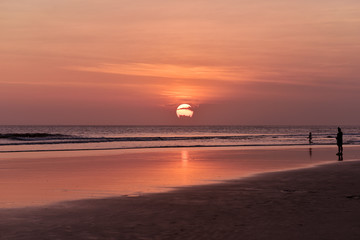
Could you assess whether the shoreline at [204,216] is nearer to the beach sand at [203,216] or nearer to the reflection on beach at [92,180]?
the beach sand at [203,216]

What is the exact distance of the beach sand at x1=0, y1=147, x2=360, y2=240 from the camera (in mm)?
9508

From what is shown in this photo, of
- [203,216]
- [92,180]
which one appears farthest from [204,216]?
[92,180]

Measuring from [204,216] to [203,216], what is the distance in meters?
0.03

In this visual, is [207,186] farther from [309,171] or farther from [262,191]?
[309,171]

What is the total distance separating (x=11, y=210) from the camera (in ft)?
39.8

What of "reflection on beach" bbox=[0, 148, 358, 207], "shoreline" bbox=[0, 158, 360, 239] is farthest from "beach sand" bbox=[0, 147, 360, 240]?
"reflection on beach" bbox=[0, 148, 358, 207]

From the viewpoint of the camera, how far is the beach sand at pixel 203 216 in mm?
9508

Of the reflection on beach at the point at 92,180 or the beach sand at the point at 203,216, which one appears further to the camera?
the reflection on beach at the point at 92,180

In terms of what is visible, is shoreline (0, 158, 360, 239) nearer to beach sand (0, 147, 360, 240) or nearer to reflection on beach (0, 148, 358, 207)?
beach sand (0, 147, 360, 240)

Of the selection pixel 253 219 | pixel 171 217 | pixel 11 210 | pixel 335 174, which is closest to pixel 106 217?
pixel 171 217

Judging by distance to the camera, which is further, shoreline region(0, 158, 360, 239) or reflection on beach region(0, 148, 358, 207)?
reflection on beach region(0, 148, 358, 207)

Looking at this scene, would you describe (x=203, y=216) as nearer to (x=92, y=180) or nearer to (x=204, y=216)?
(x=204, y=216)

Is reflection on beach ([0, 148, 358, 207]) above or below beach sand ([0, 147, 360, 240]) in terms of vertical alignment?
above

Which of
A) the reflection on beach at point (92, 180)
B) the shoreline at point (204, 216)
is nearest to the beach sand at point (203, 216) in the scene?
the shoreline at point (204, 216)
